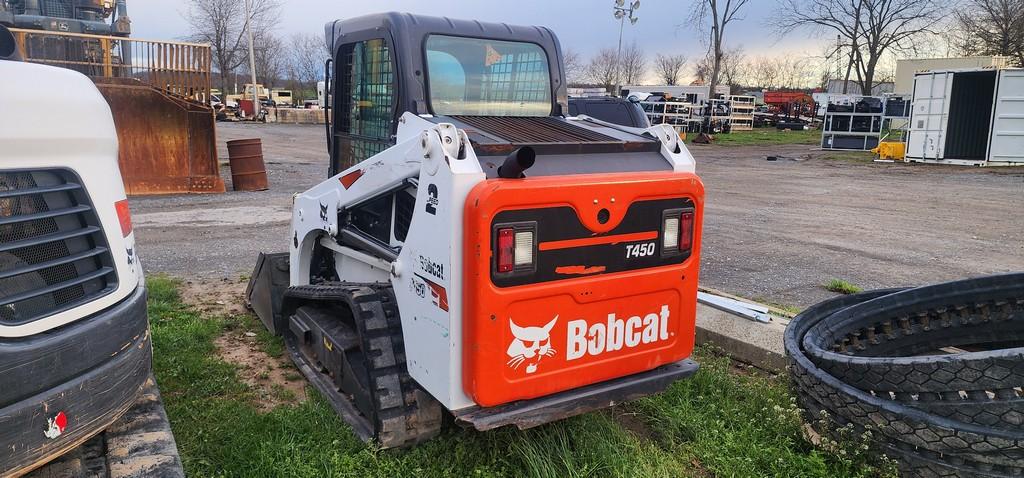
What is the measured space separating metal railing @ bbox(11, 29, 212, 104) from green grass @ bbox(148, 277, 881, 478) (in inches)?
397

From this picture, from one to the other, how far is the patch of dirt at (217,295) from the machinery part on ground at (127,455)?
3038 millimetres

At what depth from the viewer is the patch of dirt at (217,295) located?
247 inches

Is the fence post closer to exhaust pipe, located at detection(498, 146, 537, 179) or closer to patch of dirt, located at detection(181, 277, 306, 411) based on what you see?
patch of dirt, located at detection(181, 277, 306, 411)

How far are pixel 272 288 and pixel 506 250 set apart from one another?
3.07 m

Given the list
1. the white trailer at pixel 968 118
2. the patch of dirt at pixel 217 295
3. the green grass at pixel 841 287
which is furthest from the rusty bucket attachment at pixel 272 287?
the white trailer at pixel 968 118

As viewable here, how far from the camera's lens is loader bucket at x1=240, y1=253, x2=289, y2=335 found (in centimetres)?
546

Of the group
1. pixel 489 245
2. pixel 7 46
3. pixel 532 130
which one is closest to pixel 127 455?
pixel 489 245

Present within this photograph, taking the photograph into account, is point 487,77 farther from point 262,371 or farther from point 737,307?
point 737,307

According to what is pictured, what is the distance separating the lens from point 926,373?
11.0ft

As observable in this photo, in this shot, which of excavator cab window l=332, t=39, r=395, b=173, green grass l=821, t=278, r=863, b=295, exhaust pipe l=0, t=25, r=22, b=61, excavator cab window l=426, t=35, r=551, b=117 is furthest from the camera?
green grass l=821, t=278, r=863, b=295

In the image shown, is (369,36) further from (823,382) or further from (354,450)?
(823,382)

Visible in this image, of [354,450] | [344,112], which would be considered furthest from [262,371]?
[344,112]

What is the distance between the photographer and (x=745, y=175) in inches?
765

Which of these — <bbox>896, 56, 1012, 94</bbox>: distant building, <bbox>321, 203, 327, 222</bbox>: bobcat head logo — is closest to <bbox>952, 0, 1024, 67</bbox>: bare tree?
<bbox>896, 56, 1012, 94</bbox>: distant building
